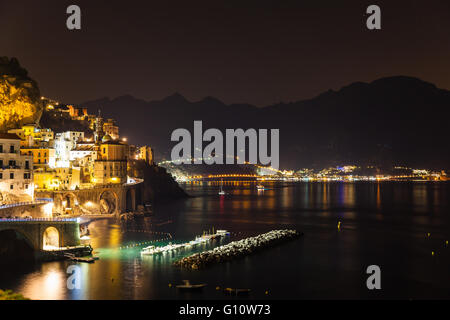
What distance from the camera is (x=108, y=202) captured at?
6612 cm

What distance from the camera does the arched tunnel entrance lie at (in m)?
34.8

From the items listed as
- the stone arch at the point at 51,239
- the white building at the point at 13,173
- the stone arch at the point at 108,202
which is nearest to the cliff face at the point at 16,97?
the stone arch at the point at 108,202

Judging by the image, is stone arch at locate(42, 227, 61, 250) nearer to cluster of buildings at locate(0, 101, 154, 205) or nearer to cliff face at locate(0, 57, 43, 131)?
cluster of buildings at locate(0, 101, 154, 205)

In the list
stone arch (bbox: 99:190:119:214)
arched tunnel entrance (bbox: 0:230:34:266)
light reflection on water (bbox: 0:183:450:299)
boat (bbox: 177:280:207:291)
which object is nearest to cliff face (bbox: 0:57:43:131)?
stone arch (bbox: 99:190:119:214)

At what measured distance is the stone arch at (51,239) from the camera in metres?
36.3

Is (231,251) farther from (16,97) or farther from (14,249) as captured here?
(16,97)

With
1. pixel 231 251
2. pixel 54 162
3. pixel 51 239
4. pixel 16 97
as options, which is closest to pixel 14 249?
pixel 51 239

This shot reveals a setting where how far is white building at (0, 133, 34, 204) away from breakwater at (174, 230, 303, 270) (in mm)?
20605

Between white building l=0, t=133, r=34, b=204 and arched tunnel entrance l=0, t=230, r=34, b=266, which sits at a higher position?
white building l=0, t=133, r=34, b=204

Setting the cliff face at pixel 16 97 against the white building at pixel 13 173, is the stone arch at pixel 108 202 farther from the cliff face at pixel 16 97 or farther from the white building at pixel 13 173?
the white building at pixel 13 173

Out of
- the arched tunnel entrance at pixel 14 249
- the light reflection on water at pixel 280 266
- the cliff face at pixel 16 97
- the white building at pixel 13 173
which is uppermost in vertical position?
the cliff face at pixel 16 97

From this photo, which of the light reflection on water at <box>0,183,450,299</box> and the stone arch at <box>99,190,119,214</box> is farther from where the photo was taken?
the stone arch at <box>99,190,119,214</box>

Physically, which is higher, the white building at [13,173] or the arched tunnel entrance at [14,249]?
the white building at [13,173]

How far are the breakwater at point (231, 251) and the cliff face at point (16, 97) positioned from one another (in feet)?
123
